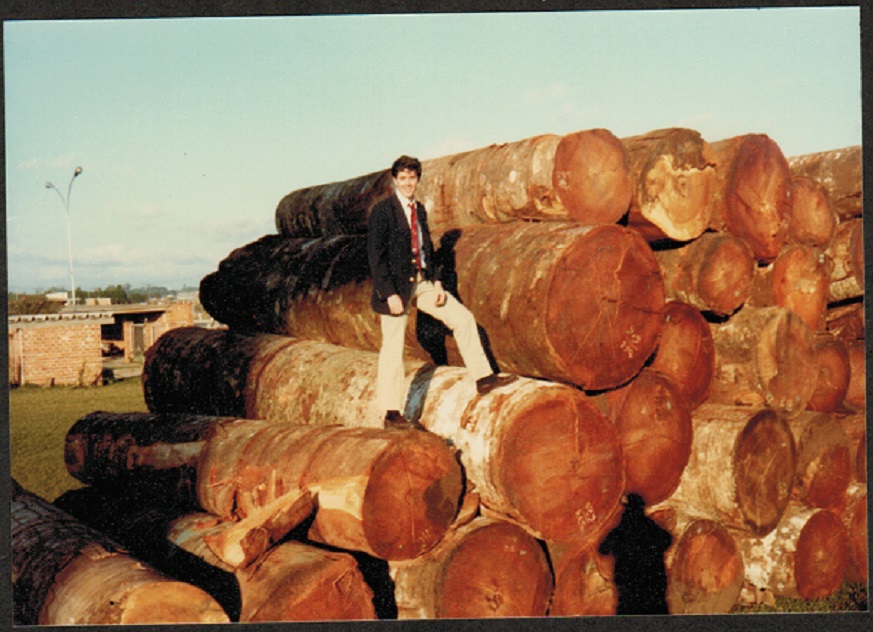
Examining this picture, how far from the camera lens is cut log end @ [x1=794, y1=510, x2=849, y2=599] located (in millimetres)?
7434

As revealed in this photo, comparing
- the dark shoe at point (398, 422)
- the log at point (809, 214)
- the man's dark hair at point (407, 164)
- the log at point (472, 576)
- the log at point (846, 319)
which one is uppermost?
the man's dark hair at point (407, 164)

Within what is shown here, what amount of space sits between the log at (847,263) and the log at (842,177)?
31 centimetres

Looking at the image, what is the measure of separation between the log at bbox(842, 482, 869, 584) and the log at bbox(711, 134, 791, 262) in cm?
255

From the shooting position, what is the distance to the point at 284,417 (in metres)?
7.70

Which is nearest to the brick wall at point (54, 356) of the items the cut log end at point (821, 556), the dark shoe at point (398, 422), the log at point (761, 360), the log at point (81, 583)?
the log at point (81, 583)

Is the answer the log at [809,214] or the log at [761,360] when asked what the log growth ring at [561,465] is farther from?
the log at [809,214]

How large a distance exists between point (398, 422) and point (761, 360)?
3490mm

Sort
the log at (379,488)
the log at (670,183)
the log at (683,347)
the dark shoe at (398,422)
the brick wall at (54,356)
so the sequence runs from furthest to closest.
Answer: the brick wall at (54,356)
the log at (683,347)
the log at (670,183)
the dark shoe at (398,422)
the log at (379,488)

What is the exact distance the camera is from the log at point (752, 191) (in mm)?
7320

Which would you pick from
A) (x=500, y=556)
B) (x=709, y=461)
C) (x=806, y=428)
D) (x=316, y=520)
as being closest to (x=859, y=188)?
(x=806, y=428)

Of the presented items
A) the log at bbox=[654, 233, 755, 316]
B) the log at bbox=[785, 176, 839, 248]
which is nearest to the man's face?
the log at bbox=[654, 233, 755, 316]

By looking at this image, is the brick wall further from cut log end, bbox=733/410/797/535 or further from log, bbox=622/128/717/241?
cut log end, bbox=733/410/797/535

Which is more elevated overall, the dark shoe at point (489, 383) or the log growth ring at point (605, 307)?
the log growth ring at point (605, 307)

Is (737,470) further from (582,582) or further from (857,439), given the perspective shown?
(857,439)
